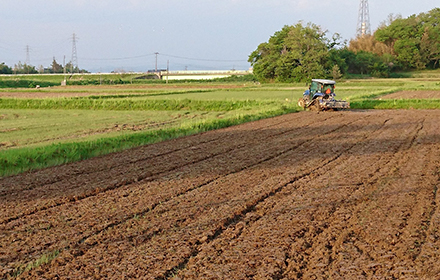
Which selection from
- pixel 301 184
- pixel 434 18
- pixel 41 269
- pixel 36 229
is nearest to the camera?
pixel 41 269

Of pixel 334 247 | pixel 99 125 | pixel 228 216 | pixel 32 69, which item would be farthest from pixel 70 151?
pixel 32 69

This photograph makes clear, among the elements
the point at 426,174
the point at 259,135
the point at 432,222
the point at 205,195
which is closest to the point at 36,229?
the point at 205,195

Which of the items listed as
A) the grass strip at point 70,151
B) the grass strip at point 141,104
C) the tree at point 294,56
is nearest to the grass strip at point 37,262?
the grass strip at point 70,151

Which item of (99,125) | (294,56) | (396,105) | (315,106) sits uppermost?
(294,56)

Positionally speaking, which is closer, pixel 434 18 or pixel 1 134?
pixel 1 134

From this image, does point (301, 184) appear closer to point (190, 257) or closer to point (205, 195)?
point (205, 195)

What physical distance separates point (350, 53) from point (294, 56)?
71.0 feet

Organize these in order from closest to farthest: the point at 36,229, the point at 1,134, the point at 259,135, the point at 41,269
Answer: the point at 41,269 < the point at 36,229 < the point at 259,135 < the point at 1,134

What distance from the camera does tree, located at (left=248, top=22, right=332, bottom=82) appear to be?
235 ft

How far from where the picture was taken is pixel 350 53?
294 feet

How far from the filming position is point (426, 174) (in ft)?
31.6

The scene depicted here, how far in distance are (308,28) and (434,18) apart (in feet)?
164

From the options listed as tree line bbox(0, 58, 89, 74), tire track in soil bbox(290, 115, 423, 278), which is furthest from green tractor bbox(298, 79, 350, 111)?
tree line bbox(0, 58, 89, 74)

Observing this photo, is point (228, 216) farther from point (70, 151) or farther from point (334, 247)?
point (70, 151)
